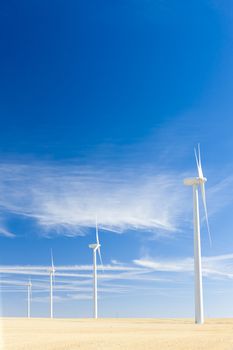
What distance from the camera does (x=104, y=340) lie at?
38.2m

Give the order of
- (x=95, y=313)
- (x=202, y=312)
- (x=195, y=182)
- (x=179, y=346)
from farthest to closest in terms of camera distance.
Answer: (x=95, y=313) → (x=195, y=182) → (x=202, y=312) → (x=179, y=346)

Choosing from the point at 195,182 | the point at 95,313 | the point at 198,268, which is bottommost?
the point at 95,313

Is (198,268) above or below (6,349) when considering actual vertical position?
above

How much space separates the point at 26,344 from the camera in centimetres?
3534

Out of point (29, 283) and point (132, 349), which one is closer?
point (132, 349)

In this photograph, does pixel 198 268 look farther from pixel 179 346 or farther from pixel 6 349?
pixel 6 349

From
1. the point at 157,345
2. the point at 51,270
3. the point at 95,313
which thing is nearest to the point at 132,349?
the point at 157,345

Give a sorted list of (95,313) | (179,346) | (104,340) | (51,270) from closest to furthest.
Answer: (179,346)
(104,340)
(95,313)
(51,270)

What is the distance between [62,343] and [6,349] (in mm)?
4988

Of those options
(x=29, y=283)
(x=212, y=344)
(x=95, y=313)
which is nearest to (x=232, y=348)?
(x=212, y=344)

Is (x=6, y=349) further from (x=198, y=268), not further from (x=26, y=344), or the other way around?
(x=198, y=268)

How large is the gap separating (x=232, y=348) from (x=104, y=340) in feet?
31.8

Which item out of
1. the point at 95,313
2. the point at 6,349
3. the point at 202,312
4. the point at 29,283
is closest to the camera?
the point at 6,349

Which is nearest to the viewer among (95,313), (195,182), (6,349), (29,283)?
(6,349)
